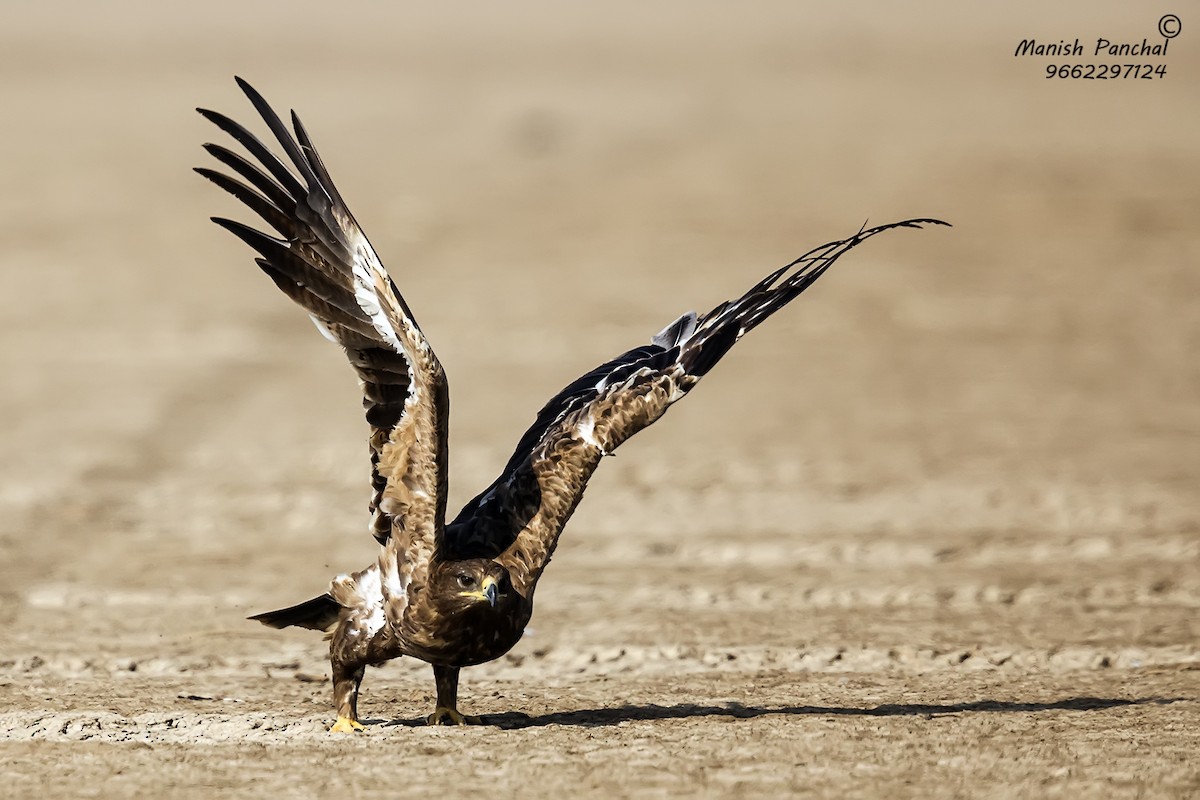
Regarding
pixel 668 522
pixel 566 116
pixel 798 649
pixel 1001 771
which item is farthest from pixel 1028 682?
pixel 566 116

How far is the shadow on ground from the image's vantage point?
7.62 metres

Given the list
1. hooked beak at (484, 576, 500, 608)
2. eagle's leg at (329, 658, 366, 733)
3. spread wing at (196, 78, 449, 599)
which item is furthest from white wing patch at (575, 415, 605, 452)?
eagle's leg at (329, 658, 366, 733)

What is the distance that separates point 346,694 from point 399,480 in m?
0.97

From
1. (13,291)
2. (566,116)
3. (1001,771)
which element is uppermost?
(566,116)

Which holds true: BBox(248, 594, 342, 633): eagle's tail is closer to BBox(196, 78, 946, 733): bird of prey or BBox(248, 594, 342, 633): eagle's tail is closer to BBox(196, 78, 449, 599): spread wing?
BBox(196, 78, 946, 733): bird of prey

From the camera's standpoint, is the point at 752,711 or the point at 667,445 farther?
the point at 667,445

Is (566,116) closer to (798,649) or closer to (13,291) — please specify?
(13,291)

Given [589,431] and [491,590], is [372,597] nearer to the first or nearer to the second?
[491,590]

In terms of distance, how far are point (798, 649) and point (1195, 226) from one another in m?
14.9

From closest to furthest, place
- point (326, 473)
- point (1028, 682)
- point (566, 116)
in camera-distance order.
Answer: point (1028, 682) → point (326, 473) → point (566, 116)

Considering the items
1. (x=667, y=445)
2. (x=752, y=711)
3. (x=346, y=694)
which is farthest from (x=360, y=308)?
(x=667, y=445)

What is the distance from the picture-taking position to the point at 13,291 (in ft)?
65.8

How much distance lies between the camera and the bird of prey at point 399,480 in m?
6.91

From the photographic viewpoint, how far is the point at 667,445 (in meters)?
14.4
